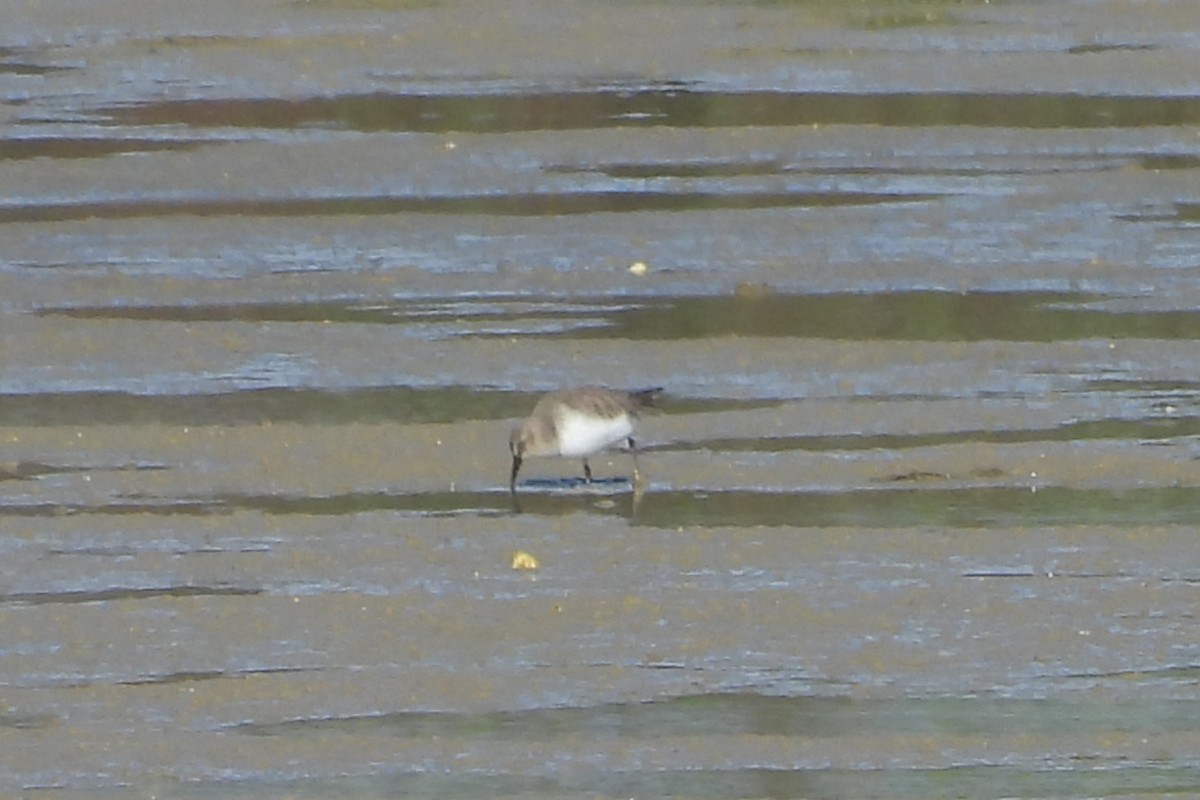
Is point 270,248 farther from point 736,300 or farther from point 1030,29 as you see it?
point 1030,29

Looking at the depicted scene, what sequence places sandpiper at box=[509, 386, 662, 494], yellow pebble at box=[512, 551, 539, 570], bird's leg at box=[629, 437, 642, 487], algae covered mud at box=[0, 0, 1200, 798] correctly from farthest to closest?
1. bird's leg at box=[629, 437, 642, 487]
2. sandpiper at box=[509, 386, 662, 494]
3. yellow pebble at box=[512, 551, 539, 570]
4. algae covered mud at box=[0, 0, 1200, 798]

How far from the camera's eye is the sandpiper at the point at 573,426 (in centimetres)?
953

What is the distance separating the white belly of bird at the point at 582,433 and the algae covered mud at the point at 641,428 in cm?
18

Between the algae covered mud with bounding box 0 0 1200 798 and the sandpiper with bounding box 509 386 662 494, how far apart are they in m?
0.19

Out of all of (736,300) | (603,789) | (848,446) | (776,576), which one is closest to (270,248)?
(736,300)

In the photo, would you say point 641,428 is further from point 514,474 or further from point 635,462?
point 514,474

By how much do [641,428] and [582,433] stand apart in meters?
0.85

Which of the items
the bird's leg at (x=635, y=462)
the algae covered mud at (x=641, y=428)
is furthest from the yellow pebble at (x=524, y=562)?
the bird's leg at (x=635, y=462)

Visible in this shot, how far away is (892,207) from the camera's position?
46.9ft

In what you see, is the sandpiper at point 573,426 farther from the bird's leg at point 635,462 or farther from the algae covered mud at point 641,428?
the algae covered mud at point 641,428

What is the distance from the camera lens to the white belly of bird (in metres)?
9.53

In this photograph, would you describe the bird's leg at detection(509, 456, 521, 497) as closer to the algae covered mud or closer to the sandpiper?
the sandpiper

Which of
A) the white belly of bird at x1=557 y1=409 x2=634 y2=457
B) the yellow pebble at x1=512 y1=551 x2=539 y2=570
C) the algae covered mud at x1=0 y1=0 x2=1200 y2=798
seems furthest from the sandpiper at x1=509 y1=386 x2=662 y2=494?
the yellow pebble at x1=512 y1=551 x2=539 y2=570

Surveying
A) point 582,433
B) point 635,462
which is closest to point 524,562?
point 582,433
